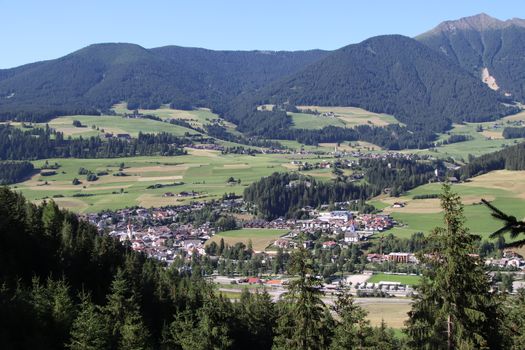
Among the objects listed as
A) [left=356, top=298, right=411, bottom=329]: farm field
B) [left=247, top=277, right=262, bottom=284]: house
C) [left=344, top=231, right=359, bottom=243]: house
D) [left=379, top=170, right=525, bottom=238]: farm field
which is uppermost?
[left=379, top=170, right=525, bottom=238]: farm field

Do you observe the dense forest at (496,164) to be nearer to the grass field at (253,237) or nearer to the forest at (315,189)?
the forest at (315,189)

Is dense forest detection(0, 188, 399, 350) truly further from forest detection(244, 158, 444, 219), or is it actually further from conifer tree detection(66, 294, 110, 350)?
forest detection(244, 158, 444, 219)

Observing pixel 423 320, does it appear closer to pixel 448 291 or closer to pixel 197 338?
pixel 448 291

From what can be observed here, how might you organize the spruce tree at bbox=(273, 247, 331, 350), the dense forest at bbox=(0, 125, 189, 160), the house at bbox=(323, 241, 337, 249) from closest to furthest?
1. the spruce tree at bbox=(273, 247, 331, 350)
2. the house at bbox=(323, 241, 337, 249)
3. the dense forest at bbox=(0, 125, 189, 160)

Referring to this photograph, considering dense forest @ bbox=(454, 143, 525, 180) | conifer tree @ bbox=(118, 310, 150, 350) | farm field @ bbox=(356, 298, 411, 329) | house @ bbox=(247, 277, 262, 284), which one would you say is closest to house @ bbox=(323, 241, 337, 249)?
house @ bbox=(247, 277, 262, 284)

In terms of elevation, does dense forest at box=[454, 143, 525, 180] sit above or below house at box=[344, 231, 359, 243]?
above

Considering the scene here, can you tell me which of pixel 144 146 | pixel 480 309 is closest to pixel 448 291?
pixel 480 309
